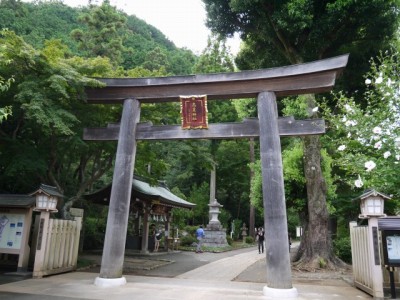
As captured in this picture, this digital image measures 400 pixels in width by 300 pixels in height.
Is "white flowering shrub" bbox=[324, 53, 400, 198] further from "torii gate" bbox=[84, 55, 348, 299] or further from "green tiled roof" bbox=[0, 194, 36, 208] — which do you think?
"green tiled roof" bbox=[0, 194, 36, 208]

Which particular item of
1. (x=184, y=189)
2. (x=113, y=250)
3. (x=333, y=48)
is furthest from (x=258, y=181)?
(x=184, y=189)

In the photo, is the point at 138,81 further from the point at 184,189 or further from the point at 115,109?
the point at 184,189

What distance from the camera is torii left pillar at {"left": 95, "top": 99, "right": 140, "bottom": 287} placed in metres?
9.26

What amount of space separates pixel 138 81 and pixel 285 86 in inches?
178

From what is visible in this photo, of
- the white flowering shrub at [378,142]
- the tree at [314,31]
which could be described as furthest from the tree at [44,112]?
the white flowering shrub at [378,142]

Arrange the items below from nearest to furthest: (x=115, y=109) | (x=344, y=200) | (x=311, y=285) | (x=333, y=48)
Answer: (x=311, y=285) → (x=115, y=109) → (x=333, y=48) → (x=344, y=200)

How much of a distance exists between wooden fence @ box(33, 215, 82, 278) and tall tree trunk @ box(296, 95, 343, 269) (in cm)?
866

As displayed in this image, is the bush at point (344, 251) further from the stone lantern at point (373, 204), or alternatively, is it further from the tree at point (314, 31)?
the stone lantern at point (373, 204)

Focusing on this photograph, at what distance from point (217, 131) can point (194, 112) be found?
0.93 m

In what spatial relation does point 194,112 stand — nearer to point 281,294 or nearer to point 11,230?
point 281,294

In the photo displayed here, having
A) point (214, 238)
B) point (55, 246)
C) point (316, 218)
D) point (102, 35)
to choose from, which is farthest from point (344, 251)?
point (102, 35)

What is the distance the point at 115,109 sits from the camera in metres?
13.1

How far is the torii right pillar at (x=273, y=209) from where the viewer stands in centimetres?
833

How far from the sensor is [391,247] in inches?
329
